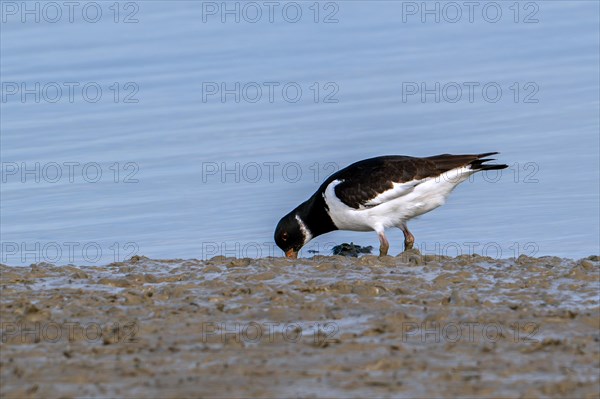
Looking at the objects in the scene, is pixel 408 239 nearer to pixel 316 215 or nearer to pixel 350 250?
pixel 350 250

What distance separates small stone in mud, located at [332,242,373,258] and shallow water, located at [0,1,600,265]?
30.2 inches

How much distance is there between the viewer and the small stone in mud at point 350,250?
1359 cm

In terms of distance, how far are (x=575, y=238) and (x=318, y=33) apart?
427 inches

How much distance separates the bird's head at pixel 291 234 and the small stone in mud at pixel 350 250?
41 cm

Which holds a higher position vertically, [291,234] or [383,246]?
[291,234]

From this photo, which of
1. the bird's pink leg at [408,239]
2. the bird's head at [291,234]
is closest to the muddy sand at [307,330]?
the bird's pink leg at [408,239]

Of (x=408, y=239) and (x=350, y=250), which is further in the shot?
(x=350, y=250)

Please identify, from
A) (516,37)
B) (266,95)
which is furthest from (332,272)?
(516,37)

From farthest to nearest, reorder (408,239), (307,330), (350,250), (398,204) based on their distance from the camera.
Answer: (350,250)
(408,239)
(398,204)
(307,330)

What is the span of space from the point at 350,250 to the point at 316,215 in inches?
25.2

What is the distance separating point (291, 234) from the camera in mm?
13477

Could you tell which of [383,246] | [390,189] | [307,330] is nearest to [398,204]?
[390,189]

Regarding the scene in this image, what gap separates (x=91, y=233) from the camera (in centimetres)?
1484

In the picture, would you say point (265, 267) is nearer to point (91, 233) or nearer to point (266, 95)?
point (91, 233)
